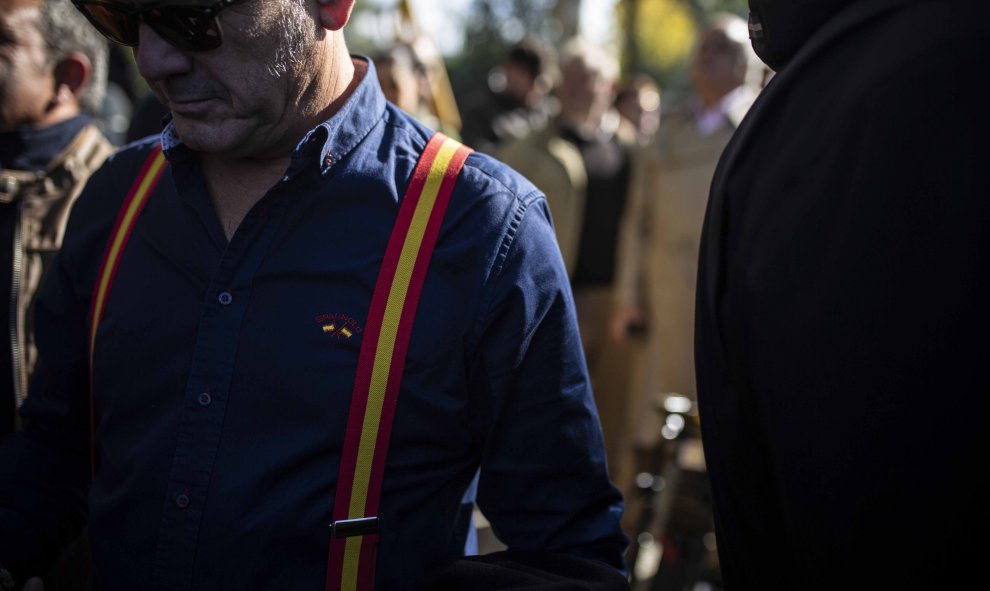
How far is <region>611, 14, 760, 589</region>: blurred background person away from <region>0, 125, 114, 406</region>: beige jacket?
279 cm

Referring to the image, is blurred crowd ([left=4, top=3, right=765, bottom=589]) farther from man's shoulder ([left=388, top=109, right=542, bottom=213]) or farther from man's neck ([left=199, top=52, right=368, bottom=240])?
man's shoulder ([left=388, top=109, right=542, bottom=213])

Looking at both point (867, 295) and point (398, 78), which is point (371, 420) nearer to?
point (867, 295)

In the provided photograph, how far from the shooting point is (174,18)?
1.62 meters

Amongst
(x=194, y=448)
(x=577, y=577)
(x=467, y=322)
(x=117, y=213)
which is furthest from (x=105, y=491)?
(x=577, y=577)

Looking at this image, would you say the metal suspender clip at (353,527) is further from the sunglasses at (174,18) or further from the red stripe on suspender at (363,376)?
the sunglasses at (174,18)

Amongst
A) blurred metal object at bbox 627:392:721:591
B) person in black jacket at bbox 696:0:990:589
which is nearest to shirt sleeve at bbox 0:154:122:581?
person in black jacket at bbox 696:0:990:589

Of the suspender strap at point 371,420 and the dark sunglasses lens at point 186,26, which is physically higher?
the dark sunglasses lens at point 186,26

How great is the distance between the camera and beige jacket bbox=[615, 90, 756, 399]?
4949mm

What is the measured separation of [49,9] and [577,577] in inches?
78.9

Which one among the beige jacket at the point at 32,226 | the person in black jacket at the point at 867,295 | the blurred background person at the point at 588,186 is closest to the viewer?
the person in black jacket at the point at 867,295

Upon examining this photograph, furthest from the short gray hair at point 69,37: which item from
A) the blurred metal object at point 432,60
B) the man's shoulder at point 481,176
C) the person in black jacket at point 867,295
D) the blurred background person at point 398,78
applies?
the blurred metal object at point 432,60

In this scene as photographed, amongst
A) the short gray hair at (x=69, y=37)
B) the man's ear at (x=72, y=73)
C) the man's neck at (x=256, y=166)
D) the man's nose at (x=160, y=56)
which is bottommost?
the man's neck at (x=256, y=166)

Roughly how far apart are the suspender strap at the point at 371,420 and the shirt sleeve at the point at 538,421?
0.46ft

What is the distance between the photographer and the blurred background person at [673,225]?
4.93 metres
